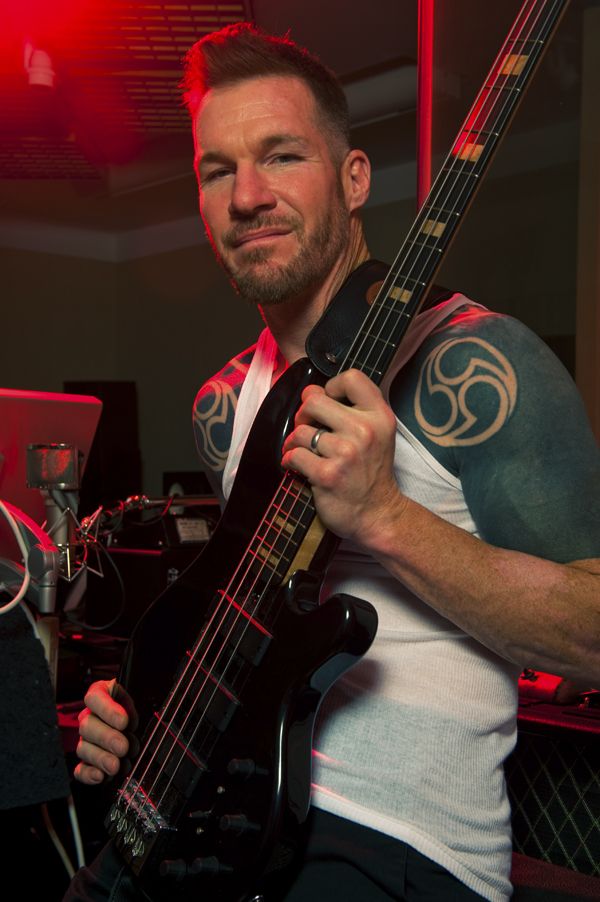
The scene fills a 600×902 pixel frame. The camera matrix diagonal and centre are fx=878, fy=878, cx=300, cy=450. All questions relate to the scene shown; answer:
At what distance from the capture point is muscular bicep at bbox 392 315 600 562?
0.98 meters

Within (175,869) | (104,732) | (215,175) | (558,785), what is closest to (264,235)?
(215,175)

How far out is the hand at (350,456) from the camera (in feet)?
2.95

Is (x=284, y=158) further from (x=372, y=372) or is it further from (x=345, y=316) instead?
(x=372, y=372)

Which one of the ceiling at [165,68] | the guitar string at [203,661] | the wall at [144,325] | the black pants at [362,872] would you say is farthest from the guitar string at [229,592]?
the wall at [144,325]

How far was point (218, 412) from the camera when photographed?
1.52 metres

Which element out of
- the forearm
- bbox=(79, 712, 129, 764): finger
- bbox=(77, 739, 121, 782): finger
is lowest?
bbox=(77, 739, 121, 782): finger

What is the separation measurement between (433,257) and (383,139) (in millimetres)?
4840

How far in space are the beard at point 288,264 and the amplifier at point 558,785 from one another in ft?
2.94

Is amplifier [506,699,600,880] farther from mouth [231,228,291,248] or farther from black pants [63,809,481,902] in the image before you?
mouth [231,228,291,248]

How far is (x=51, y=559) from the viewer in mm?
1439

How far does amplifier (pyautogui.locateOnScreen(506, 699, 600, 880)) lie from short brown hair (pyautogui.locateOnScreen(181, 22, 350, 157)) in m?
1.06

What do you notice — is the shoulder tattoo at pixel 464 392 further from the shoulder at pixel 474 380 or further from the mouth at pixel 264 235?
the mouth at pixel 264 235

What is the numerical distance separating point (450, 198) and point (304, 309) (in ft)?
1.19

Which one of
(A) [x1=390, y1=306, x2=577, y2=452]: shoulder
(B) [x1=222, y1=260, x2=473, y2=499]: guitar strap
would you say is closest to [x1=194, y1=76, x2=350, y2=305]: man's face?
(B) [x1=222, y1=260, x2=473, y2=499]: guitar strap
